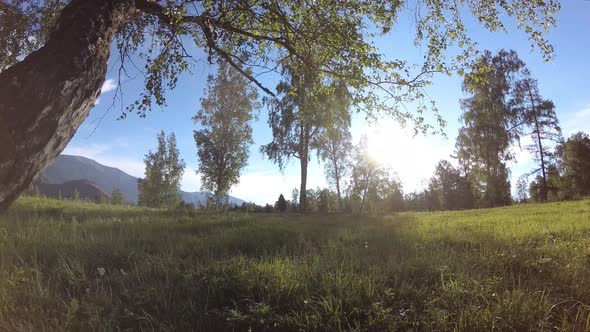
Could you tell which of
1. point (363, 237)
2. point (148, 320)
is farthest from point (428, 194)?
point (148, 320)

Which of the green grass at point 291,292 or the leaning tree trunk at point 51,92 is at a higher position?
the leaning tree trunk at point 51,92

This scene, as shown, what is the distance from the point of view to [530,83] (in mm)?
37594

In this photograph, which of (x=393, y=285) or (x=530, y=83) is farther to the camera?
(x=530, y=83)

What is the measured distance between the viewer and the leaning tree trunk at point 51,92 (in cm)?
346

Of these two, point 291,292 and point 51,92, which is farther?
point 51,92

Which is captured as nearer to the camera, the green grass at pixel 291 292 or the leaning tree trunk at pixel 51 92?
the green grass at pixel 291 292

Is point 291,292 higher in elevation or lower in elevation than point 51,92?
lower

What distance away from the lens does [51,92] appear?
3.68m

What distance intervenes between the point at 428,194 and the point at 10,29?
265 feet

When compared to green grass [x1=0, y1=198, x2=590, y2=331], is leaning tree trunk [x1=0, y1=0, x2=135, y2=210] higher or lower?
higher

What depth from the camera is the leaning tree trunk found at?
11.3 ft

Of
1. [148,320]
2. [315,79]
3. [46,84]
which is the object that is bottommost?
[148,320]

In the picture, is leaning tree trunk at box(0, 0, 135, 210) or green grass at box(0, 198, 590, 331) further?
leaning tree trunk at box(0, 0, 135, 210)

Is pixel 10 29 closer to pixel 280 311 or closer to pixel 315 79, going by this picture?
pixel 315 79
